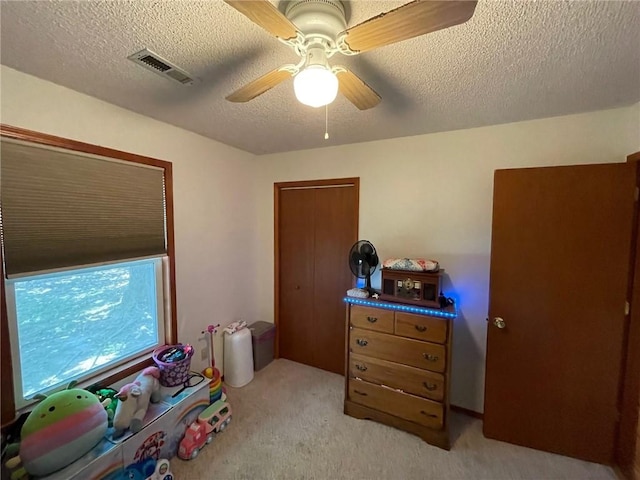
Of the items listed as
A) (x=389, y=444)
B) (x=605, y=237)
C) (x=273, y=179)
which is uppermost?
(x=273, y=179)

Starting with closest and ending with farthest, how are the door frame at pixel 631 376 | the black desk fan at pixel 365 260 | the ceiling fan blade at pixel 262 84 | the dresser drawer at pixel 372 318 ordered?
1. the ceiling fan blade at pixel 262 84
2. the door frame at pixel 631 376
3. the dresser drawer at pixel 372 318
4. the black desk fan at pixel 365 260

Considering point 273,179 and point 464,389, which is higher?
point 273,179

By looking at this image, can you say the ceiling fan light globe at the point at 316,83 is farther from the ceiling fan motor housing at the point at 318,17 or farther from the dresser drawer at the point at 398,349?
the dresser drawer at the point at 398,349

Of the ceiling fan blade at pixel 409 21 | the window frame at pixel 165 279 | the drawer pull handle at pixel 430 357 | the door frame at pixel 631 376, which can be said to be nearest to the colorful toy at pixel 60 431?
the window frame at pixel 165 279

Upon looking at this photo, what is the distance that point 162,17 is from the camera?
104 cm

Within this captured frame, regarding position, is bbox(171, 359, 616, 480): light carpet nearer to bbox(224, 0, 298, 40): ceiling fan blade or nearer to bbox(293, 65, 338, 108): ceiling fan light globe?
bbox(293, 65, 338, 108): ceiling fan light globe

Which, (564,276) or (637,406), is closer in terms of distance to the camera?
(637,406)

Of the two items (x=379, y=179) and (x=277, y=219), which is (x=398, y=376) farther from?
(x=277, y=219)

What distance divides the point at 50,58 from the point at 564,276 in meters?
3.12

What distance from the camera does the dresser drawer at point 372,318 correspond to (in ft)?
6.85

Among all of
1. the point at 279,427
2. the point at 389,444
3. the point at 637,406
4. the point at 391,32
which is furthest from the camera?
the point at 279,427

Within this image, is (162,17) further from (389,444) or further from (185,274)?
(389,444)

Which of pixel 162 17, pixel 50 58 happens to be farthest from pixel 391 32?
pixel 50 58

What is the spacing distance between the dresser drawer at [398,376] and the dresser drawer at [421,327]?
0.25m
